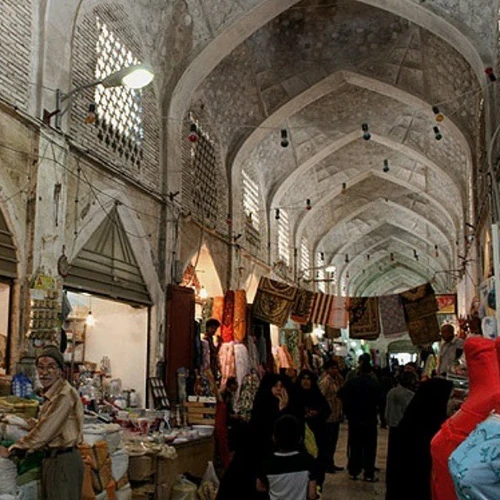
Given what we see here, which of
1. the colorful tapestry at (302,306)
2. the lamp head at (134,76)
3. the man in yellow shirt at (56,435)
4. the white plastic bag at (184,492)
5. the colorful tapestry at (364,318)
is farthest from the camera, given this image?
the colorful tapestry at (302,306)

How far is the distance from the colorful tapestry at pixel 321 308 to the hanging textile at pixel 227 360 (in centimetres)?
178

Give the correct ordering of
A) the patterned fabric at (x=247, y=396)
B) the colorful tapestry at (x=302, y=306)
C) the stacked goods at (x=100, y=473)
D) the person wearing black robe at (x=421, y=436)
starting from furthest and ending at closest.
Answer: the colorful tapestry at (x=302, y=306), the patterned fabric at (x=247, y=396), the stacked goods at (x=100, y=473), the person wearing black robe at (x=421, y=436)

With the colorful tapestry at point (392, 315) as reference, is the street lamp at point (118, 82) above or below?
above

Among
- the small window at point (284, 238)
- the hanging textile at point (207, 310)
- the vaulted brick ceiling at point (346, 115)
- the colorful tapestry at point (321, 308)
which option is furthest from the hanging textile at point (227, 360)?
the small window at point (284, 238)

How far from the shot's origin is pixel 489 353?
7.61 feet

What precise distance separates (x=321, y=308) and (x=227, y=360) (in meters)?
2.13

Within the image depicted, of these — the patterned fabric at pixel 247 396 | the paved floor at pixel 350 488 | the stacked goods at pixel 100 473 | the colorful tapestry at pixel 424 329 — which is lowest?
the paved floor at pixel 350 488

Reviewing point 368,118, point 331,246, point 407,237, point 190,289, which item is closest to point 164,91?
point 190,289

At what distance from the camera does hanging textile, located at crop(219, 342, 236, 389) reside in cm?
1055

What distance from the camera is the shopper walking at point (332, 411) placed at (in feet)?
27.7

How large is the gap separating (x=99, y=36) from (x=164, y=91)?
2056 mm

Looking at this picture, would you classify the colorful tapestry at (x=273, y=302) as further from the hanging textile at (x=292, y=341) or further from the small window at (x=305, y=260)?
the small window at (x=305, y=260)

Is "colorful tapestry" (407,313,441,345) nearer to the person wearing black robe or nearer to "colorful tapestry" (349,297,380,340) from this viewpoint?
"colorful tapestry" (349,297,380,340)

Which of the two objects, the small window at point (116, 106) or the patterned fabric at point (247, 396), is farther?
the small window at point (116, 106)
